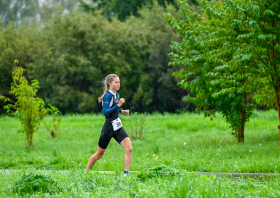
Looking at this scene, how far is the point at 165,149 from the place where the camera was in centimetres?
1029

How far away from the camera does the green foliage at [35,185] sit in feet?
17.0

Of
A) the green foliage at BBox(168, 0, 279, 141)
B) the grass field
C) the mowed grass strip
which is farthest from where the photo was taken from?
the green foliage at BBox(168, 0, 279, 141)

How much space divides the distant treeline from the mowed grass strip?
634cm

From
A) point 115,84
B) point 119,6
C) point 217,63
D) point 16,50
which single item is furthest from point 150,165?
point 119,6

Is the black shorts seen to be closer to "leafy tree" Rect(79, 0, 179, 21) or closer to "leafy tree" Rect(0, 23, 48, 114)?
"leafy tree" Rect(0, 23, 48, 114)

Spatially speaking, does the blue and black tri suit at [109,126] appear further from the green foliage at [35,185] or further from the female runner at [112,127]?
the green foliage at [35,185]

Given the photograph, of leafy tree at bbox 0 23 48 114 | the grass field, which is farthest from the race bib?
leafy tree at bbox 0 23 48 114

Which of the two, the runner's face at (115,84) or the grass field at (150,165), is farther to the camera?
the runner's face at (115,84)

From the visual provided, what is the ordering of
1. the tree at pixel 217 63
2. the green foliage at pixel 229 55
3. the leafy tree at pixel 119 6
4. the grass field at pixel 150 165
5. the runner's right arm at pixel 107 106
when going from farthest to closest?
the leafy tree at pixel 119 6 → the tree at pixel 217 63 → the green foliage at pixel 229 55 → the runner's right arm at pixel 107 106 → the grass field at pixel 150 165

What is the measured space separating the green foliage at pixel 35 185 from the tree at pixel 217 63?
17.5 ft

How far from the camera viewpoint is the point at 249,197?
453 cm

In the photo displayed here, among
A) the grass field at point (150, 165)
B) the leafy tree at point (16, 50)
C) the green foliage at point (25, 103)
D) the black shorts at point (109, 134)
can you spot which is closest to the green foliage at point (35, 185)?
the grass field at point (150, 165)

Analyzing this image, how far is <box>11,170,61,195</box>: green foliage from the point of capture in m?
5.18

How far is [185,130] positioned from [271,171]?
8785 mm
